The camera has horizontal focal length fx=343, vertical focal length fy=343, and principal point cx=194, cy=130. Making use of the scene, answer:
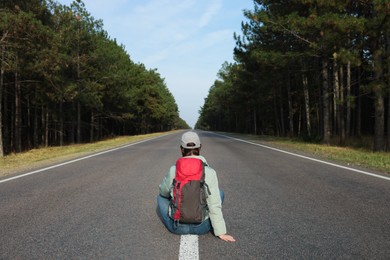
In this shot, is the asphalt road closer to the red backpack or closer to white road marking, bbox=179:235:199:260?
white road marking, bbox=179:235:199:260

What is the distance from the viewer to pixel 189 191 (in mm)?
3762

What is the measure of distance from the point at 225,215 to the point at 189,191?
1.45 meters

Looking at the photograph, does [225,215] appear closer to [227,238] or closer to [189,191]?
[227,238]

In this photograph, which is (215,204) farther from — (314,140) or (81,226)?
(314,140)

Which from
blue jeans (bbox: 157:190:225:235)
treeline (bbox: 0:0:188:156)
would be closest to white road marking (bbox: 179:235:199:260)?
blue jeans (bbox: 157:190:225:235)

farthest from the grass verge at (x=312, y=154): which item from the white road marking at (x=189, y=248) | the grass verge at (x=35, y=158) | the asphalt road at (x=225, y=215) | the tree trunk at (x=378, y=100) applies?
the white road marking at (x=189, y=248)

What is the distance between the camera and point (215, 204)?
392 centimetres

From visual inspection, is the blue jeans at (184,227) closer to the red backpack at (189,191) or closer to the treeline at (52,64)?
the red backpack at (189,191)

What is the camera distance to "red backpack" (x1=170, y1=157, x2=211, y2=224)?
377 centimetres

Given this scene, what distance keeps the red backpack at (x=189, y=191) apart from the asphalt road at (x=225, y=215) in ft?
1.13

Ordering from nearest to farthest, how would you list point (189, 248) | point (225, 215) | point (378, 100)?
point (189, 248), point (225, 215), point (378, 100)

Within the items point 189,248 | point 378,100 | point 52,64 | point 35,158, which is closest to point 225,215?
point 189,248

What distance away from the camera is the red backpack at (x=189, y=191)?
12.4 ft

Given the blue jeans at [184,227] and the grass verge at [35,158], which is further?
the grass verge at [35,158]
